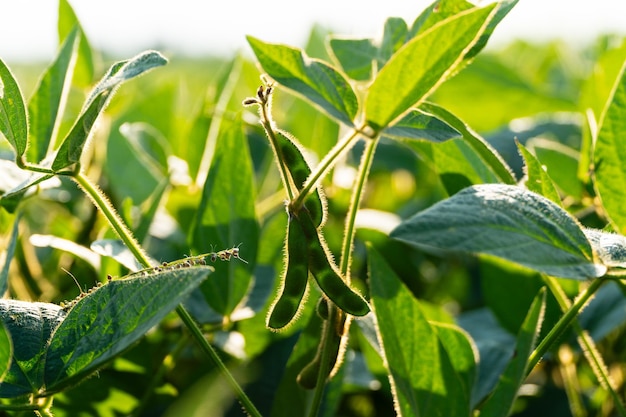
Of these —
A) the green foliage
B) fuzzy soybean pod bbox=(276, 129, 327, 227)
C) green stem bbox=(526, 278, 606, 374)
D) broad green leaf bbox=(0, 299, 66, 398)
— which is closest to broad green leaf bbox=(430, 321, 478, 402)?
the green foliage

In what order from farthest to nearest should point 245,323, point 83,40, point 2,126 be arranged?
point 83,40, point 245,323, point 2,126

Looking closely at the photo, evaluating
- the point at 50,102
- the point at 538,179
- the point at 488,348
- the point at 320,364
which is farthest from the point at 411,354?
the point at 50,102

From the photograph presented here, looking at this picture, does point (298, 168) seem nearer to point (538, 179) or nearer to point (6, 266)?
point (538, 179)

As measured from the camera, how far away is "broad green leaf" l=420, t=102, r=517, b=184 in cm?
67

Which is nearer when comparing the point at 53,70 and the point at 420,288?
the point at 53,70

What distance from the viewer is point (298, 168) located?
21.3 inches

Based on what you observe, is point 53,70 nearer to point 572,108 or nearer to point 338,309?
point 338,309

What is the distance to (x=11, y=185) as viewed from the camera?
2.44 feet

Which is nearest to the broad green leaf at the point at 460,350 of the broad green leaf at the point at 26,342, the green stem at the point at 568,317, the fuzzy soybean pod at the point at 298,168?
the green stem at the point at 568,317

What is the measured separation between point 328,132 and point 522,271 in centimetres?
41

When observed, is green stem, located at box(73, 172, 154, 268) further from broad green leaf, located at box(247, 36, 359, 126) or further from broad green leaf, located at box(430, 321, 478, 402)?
broad green leaf, located at box(430, 321, 478, 402)

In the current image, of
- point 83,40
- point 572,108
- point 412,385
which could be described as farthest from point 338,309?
point 572,108

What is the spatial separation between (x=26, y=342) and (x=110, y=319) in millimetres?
81

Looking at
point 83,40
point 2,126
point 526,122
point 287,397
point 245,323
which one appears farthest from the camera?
point 526,122
